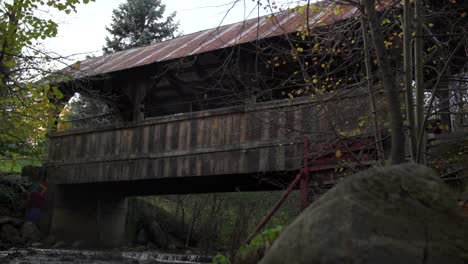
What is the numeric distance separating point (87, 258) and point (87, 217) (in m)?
4.29

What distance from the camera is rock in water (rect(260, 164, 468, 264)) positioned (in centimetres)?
297

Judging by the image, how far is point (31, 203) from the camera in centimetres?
1734

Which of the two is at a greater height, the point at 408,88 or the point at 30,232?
the point at 408,88

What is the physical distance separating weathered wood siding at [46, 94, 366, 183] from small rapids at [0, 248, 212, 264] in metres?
2.18

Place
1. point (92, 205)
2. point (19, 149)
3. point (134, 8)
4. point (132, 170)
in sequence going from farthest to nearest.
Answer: point (134, 8) → point (92, 205) → point (132, 170) → point (19, 149)

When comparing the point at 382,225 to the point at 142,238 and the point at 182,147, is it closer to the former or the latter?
the point at 182,147

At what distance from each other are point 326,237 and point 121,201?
16789mm

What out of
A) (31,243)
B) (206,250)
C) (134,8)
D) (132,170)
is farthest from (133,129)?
(134,8)

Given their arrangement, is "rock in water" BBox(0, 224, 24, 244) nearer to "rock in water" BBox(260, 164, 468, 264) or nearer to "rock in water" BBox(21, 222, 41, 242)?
"rock in water" BBox(21, 222, 41, 242)

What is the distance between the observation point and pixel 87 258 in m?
13.7

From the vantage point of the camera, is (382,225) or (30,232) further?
(30,232)

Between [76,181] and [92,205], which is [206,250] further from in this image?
[92,205]

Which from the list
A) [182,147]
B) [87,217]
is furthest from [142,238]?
[182,147]

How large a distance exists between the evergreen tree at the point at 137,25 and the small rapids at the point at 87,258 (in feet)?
62.6
